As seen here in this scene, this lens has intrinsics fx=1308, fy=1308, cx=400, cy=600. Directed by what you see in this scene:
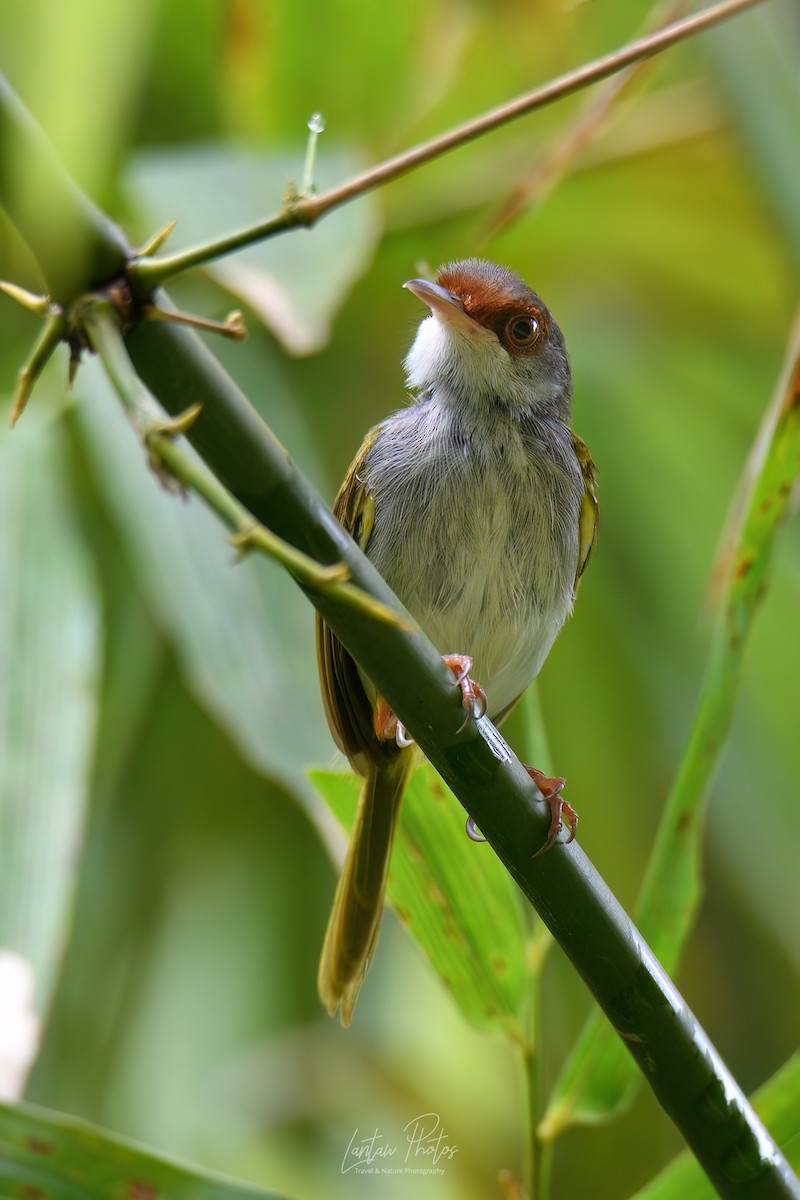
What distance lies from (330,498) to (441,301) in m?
1.17

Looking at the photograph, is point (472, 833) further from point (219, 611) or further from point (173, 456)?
point (173, 456)

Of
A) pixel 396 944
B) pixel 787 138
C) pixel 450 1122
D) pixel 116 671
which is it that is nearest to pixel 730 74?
pixel 787 138

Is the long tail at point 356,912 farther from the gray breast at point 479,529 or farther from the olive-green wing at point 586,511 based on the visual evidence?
the olive-green wing at point 586,511

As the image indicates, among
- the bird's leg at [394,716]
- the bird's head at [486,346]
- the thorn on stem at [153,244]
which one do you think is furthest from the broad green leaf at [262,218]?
the thorn on stem at [153,244]

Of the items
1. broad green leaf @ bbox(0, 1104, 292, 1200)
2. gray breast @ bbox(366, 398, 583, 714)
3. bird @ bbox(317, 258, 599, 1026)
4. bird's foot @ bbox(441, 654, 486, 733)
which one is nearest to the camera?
bird's foot @ bbox(441, 654, 486, 733)

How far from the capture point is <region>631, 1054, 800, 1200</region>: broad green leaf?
158cm

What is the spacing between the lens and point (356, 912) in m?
1.87

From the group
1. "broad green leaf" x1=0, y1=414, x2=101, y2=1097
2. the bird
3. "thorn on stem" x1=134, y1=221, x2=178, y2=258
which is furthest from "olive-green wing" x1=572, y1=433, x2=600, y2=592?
"thorn on stem" x1=134, y1=221, x2=178, y2=258

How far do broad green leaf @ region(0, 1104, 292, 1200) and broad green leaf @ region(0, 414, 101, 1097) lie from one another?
25cm

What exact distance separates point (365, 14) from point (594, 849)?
2.23 m

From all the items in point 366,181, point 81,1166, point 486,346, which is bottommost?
point 81,1166

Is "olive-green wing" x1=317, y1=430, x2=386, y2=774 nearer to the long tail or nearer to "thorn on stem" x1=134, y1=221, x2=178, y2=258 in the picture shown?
the long tail

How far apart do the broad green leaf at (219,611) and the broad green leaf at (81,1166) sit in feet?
2.35

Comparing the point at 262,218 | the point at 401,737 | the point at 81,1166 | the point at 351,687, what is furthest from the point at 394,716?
the point at 262,218
